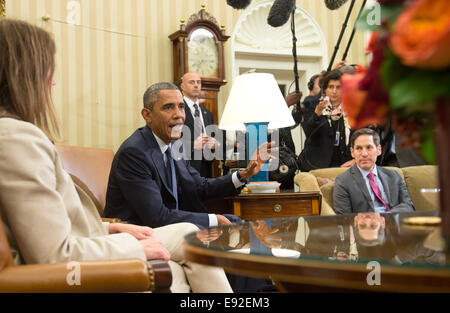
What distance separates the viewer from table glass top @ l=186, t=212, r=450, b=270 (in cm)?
91

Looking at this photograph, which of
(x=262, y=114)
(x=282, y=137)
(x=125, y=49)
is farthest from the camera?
(x=125, y=49)

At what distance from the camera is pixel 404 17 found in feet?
1.80

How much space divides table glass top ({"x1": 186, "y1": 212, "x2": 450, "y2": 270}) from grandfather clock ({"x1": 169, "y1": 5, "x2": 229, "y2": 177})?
4232mm

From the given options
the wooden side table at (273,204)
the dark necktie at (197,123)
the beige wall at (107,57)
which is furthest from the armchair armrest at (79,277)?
the beige wall at (107,57)

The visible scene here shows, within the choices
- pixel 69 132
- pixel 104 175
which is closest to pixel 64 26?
pixel 69 132

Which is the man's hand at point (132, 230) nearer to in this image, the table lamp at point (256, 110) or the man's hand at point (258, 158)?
the man's hand at point (258, 158)

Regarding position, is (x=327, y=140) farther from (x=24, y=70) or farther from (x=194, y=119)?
(x=24, y=70)

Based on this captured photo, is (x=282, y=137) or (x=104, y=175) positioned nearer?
(x=104, y=175)

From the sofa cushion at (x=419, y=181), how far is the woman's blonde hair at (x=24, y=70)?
2811 mm

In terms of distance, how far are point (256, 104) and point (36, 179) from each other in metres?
2.20

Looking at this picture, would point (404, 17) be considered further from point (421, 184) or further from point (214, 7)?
point (214, 7)

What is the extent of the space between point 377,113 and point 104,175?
250 centimetres

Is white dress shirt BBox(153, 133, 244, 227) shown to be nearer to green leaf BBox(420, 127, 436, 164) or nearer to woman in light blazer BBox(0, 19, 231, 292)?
woman in light blazer BBox(0, 19, 231, 292)

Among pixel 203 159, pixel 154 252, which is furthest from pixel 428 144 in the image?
pixel 203 159
